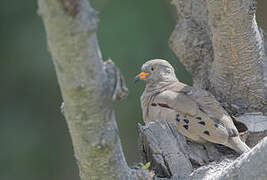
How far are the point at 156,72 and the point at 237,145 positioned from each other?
1.56 m

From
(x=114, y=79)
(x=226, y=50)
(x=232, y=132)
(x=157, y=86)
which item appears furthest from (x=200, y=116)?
(x=114, y=79)

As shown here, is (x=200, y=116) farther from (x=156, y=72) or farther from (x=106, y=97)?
(x=106, y=97)

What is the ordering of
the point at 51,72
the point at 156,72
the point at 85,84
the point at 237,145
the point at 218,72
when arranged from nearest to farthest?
the point at 85,84, the point at 237,145, the point at 218,72, the point at 156,72, the point at 51,72

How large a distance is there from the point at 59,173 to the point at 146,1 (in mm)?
3317

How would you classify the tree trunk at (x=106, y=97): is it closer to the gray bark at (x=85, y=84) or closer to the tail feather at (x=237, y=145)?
the gray bark at (x=85, y=84)

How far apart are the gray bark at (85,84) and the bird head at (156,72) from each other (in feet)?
7.95

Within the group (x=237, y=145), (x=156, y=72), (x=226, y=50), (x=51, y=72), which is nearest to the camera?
(x=237, y=145)

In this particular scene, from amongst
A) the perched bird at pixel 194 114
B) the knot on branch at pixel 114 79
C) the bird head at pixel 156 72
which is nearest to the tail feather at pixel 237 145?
the perched bird at pixel 194 114

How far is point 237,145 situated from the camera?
413cm

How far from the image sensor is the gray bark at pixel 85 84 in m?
2.45

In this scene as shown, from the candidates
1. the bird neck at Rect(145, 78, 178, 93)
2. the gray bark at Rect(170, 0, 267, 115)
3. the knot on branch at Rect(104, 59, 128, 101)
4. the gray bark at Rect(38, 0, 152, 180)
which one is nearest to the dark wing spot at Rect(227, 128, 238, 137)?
the gray bark at Rect(170, 0, 267, 115)

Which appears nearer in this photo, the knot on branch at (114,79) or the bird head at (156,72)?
the knot on branch at (114,79)

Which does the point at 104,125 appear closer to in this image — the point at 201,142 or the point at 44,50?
the point at 201,142

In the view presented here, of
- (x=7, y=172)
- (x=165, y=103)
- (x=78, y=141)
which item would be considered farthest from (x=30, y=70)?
(x=78, y=141)
